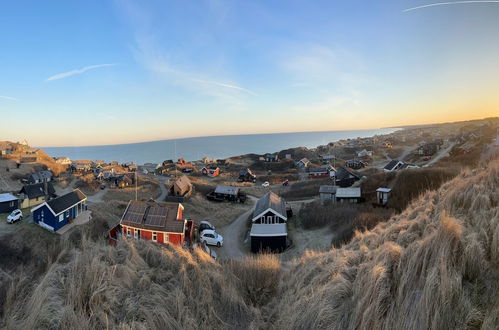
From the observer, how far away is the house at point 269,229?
22.9m

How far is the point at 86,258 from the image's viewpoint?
6449mm

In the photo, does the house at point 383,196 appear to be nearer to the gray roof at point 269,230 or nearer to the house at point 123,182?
the gray roof at point 269,230

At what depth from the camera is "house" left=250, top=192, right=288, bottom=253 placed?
22.9 m

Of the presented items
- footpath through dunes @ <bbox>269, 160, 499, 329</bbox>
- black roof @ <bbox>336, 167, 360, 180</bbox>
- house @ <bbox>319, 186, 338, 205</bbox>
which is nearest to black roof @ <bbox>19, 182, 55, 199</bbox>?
house @ <bbox>319, 186, 338, 205</bbox>

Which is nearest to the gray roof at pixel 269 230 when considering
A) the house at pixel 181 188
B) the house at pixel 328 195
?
the house at pixel 328 195

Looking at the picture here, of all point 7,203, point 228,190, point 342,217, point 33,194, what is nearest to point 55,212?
point 7,203

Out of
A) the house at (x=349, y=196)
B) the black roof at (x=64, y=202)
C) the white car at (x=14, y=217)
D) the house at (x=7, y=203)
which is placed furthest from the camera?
the house at (x=349, y=196)

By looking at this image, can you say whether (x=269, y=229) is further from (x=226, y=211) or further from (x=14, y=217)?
(x=14, y=217)

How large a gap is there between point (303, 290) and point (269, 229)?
59.2 feet

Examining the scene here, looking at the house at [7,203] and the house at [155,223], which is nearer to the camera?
the house at [155,223]

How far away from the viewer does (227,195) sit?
4219 centimetres

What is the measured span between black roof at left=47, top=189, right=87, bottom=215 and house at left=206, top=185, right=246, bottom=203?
1883cm

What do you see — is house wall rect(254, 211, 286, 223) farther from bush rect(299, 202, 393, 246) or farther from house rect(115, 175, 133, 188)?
house rect(115, 175, 133, 188)

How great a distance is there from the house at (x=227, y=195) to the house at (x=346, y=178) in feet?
58.2
